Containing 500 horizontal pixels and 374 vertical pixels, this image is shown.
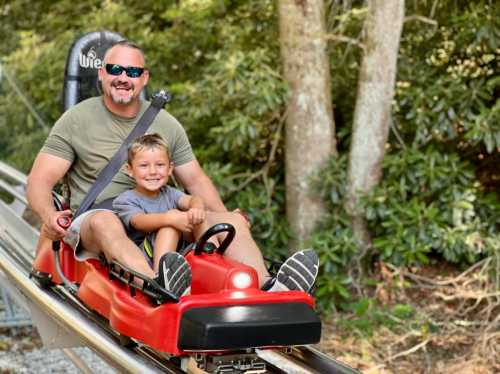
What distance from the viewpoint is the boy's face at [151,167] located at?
3770 mm

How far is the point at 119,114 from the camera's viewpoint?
4312mm

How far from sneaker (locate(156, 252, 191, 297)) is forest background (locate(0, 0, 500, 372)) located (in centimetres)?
261

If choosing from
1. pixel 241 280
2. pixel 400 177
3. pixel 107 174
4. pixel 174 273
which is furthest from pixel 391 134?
pixel 174 273

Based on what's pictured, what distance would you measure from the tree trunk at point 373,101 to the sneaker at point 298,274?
328cm

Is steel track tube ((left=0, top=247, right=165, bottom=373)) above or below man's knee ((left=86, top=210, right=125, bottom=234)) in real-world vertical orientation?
below

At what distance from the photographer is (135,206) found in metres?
3.84

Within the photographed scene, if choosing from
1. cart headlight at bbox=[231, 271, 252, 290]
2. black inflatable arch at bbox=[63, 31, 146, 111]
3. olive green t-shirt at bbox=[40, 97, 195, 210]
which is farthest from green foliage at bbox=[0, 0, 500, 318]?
cart headlight at bbox=[231, 271, 252, 290]

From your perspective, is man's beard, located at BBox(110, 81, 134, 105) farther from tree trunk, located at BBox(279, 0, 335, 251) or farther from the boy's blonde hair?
tree trunk, located at BBox(279, 0, 335, 251)

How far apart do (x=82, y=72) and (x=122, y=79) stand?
95 centimetres

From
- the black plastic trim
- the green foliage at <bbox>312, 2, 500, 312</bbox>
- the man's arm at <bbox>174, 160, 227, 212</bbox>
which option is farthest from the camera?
the green foliage at <bbox>312, 2, 500, 312</bbox>

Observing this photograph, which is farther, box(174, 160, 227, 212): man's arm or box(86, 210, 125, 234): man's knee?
box(174, 160, 227, 212): man's arm

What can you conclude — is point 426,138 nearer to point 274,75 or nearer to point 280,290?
point 274,75

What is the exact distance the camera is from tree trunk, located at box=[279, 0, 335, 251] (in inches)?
268

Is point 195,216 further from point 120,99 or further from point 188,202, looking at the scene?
point 120,99
